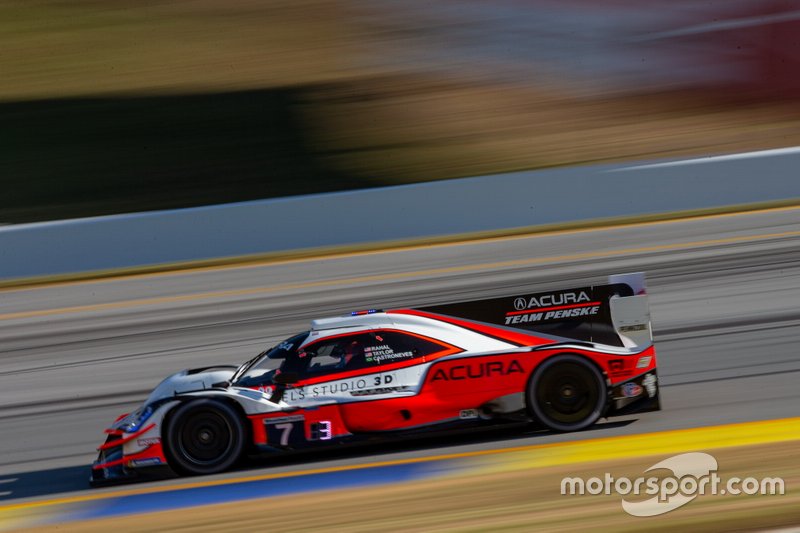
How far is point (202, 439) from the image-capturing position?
23.6ft

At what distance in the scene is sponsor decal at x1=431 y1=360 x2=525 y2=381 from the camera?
7.14 m

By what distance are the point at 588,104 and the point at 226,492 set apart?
1722 cm

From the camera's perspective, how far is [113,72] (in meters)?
24.9

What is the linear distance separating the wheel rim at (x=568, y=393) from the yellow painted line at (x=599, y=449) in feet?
1.05

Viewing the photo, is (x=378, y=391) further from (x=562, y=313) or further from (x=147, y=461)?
(x=147, y=461)

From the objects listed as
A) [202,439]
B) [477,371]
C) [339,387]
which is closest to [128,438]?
[202,439]

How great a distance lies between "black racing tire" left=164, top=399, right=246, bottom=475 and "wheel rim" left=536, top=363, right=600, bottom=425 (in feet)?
7.46

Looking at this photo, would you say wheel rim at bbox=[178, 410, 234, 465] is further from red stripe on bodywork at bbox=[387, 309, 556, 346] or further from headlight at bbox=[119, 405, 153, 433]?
red stripe on bodywork at bbox=[387, 309, 556, 346]

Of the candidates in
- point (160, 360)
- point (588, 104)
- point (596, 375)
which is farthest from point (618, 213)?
point (596, 375)

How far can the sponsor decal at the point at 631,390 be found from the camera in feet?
23.8

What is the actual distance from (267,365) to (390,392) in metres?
1.02

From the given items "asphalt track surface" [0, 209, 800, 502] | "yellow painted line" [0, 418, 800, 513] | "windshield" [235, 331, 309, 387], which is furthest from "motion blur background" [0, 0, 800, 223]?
"yellow painted line" [0, 418, 800, 513]

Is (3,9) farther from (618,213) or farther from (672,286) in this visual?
(672,286)

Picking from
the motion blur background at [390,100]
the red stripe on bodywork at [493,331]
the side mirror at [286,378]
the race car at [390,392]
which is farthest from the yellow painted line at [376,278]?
the side mirror at [286,378]
